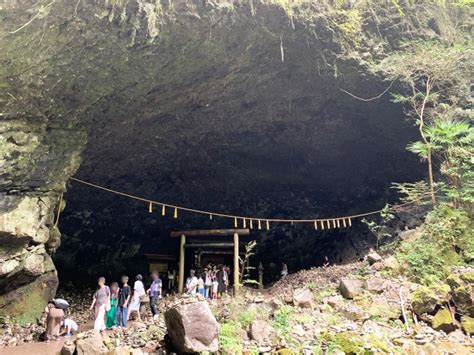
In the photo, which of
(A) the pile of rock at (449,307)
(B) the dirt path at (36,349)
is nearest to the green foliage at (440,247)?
(A) the pile of rock at (449,307)

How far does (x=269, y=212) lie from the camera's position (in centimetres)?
1692

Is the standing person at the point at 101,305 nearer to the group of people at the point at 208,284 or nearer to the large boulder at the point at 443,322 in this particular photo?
the group of people at the point at 208,284

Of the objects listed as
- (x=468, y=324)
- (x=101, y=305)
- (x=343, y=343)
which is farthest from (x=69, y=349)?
(x=468, y=324)

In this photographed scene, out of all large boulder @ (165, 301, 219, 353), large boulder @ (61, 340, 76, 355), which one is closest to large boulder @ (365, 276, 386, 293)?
large boulder @ (165, 301, 219, 353)

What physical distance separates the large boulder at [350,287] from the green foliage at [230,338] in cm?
295

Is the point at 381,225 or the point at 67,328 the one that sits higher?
the point at 381,225

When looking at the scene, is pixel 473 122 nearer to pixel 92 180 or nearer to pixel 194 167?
pixel 194 167

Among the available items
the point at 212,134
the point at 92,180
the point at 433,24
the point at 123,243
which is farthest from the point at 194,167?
the point at 433,24

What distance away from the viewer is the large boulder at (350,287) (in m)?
8.46

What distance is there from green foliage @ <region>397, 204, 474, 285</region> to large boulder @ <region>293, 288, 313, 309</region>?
8.01 ft

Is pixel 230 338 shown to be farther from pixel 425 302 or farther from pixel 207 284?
pixel 207 284

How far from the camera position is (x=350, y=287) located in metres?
8.59

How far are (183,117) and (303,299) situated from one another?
6.50m

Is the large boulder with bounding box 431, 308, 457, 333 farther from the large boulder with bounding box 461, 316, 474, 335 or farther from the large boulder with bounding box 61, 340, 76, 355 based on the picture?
the large boulder with bounding box 61, 340, 76, 355
